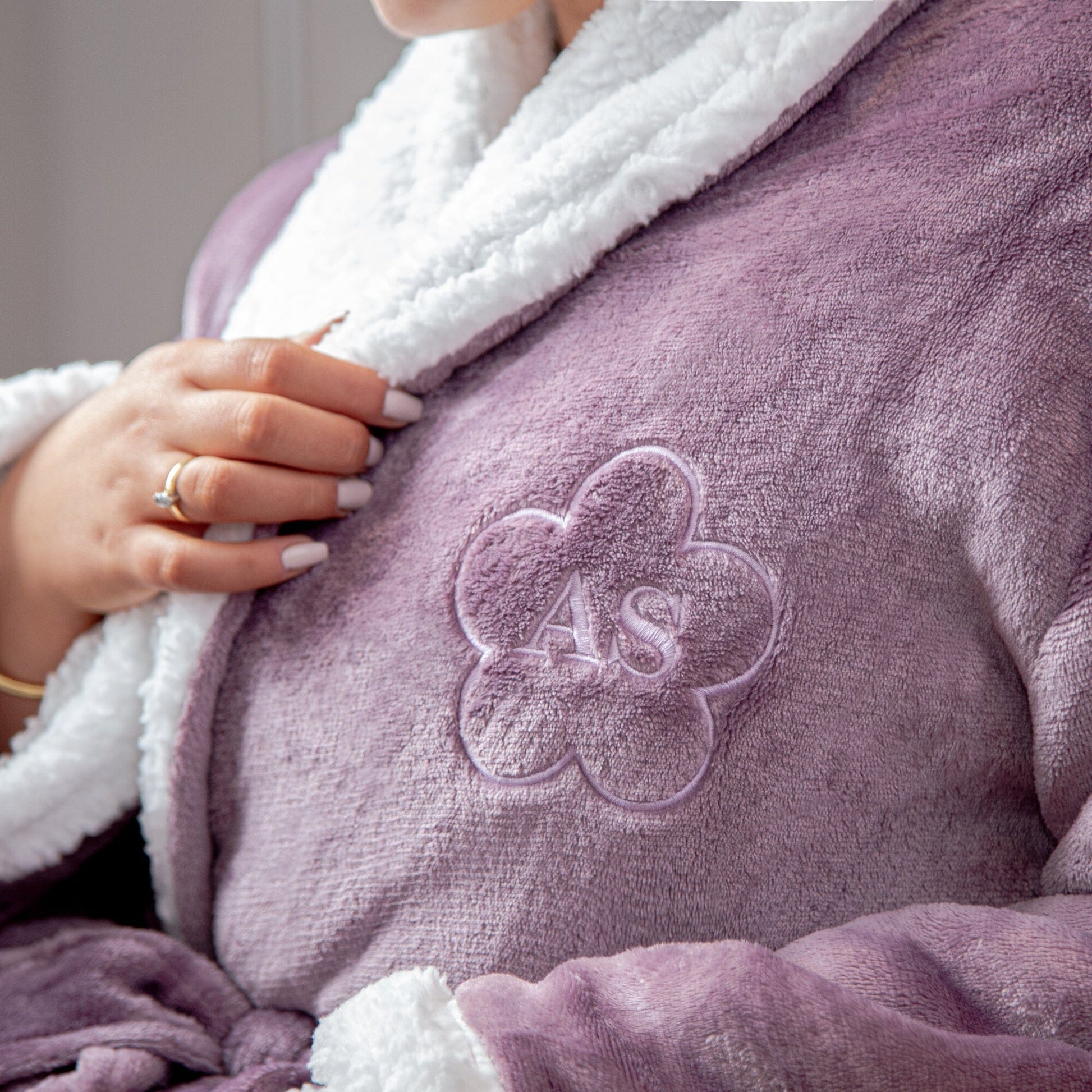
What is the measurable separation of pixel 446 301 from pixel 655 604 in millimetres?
189

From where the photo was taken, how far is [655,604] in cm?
43

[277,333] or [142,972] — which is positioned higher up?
[277,333]

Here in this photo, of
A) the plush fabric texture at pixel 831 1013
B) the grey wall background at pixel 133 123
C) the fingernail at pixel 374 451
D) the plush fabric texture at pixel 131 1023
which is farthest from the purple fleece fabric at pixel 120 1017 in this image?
the grey wall background at pixel 133 123

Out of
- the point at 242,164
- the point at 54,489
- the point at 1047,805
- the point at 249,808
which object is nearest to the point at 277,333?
the point at 54,489

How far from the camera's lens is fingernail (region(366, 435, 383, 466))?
50 centimetres

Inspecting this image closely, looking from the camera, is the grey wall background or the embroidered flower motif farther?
the grey wall background

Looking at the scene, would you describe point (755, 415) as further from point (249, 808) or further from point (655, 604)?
point (249, 808)

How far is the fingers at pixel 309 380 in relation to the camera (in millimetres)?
486

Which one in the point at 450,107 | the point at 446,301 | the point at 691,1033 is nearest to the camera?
the point at 691,1033

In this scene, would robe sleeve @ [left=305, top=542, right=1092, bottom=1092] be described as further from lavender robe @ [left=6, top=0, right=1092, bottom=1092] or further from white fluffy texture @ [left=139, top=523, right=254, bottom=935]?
white fluffy texture @ [left=139, top=523, right=254, bottom=935]

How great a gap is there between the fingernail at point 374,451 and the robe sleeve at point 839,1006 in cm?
25

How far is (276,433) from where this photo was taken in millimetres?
477

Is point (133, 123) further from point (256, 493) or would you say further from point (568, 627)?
point (568, 627)

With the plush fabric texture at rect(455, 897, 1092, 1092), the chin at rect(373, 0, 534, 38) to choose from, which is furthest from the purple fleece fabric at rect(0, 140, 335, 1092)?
the chin at rect(373, 0, 534, 38)
